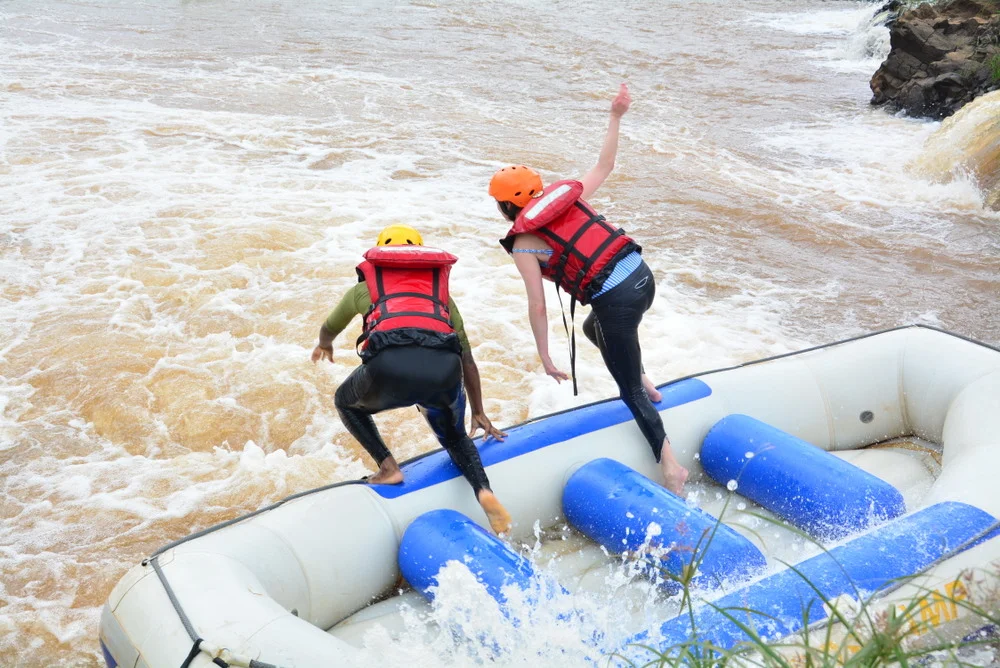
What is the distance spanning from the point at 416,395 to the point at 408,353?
147 mm

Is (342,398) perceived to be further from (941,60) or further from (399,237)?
(941,60)

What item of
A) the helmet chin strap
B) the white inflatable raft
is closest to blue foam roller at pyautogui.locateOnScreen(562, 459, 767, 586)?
the white inflatable raft

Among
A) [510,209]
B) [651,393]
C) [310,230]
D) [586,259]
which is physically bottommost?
[310,230]

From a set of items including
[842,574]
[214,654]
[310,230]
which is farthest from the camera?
[310,230]

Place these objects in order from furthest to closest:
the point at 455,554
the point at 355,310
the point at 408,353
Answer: the point at 355,310, the point at 408,353, the point at 455,554

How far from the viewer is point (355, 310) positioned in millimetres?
3262

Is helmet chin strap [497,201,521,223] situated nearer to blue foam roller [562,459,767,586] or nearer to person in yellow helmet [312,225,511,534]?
person in yellow helmet [312,225,511,534]

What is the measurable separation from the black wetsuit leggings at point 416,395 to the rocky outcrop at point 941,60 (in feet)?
30.9

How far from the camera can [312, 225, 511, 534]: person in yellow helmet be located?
3029mm

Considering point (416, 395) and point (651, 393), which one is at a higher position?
point (416, 395)

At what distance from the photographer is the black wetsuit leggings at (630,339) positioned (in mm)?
3410

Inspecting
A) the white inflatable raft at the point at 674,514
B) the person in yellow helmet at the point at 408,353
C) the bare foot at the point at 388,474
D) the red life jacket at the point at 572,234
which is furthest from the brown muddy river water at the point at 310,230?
the red life jacket at the point at 572,234

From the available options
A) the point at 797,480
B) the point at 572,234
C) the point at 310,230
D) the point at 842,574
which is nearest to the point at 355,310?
the point at 572,234

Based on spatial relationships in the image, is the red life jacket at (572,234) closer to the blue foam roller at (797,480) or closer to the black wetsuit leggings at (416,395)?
the black wetsuit leggings at (416,395)
